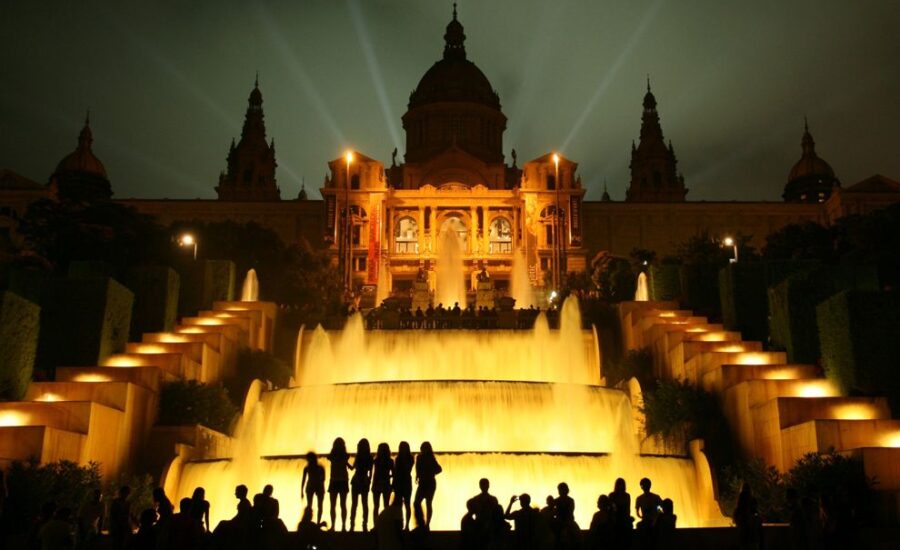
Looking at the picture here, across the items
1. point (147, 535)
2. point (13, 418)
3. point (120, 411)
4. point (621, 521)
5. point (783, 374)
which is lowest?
point (147, 535)

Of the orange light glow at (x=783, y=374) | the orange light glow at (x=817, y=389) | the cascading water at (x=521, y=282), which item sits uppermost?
the cascading water at (x=521, y=282)

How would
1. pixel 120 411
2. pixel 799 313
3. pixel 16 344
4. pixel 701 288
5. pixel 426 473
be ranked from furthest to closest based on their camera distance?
pixel 701 288 < pixel 799 313 < pixel 16 344 < pixel 120 411 < pixel 426 473

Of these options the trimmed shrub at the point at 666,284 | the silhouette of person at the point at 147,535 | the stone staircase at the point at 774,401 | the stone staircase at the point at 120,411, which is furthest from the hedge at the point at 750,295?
the silhouette of person at the point at 147,535

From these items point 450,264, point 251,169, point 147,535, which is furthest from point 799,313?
point 251,169

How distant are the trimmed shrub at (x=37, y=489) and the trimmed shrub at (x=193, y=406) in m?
4.91

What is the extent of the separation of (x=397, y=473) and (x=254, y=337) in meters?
17.0

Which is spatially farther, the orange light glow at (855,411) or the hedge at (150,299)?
the hedge at (150,299)

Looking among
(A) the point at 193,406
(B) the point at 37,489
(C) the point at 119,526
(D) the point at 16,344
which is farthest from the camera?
(A) the point at 193,406

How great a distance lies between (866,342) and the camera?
22078 mm

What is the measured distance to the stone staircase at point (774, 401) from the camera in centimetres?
1889

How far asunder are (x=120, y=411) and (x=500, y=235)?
55.6 meters

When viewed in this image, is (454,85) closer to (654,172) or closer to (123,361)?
(654,172)

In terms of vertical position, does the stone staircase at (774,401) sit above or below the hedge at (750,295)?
below

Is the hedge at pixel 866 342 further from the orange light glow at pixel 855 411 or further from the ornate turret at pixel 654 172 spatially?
the ornate turret at pixel 654 172
